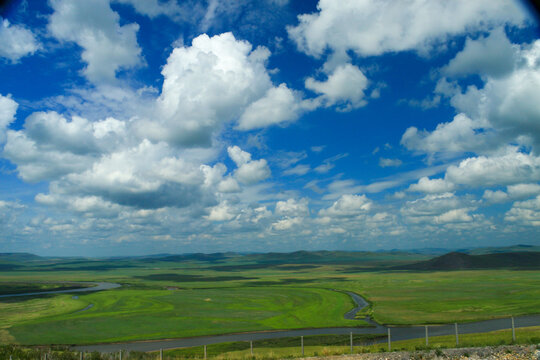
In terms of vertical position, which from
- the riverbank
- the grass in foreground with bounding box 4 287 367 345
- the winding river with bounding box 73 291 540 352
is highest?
the riverbank

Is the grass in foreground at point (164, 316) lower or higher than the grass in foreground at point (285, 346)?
lower

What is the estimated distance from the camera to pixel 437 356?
27234 mm

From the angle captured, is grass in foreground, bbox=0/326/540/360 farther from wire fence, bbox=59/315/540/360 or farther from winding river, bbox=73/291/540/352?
winding river, bbox=73/291/540/352

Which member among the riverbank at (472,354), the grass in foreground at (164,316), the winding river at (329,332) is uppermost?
the riverbank at (472,354)

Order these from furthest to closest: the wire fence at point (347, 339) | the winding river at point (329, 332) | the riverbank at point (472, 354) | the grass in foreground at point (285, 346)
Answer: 1. the winding river at point (329, 332)
2. the wire fence at point (347, 339)
3. the grass in foreground at point (285, 346)
4. the riverbank at point (472, 354)

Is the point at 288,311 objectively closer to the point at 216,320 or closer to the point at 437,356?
the point at 216,320

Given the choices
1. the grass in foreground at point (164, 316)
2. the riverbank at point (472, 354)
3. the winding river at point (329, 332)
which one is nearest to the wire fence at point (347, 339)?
the winding river at point (329, 332)

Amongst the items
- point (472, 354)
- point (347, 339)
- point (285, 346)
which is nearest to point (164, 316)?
point (285, 346)

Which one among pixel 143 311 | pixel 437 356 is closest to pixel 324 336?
pixel 437 356

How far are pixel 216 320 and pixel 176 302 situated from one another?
31.6m

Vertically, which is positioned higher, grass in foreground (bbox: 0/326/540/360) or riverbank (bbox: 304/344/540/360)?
riverbank (bbox: 304/344/540/360)

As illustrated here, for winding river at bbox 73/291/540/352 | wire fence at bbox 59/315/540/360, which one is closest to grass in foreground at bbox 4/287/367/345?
winding river at bbox 73/291/540/352

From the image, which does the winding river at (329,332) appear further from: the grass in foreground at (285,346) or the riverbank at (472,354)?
the riverbank at (472,354)

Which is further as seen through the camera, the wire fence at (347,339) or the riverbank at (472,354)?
the wire fence at (347,339)
